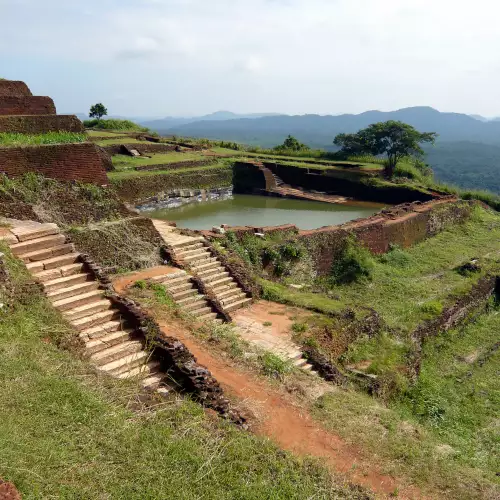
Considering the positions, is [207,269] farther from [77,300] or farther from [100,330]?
[100,330]

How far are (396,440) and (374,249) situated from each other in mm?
9937

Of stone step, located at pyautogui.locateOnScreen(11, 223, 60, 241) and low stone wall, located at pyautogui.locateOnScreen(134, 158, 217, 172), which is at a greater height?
low stone wall, located at pyautogui.locateOnScreen(134, 158, 217, 172)

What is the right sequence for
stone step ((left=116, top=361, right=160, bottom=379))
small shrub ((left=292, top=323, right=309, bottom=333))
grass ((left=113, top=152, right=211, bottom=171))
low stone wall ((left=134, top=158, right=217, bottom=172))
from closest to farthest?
stone step ((left=116, top=361, right=160, bottom=379)), small shrub ((left=292, top=323, right=309, bottom=333)), low stone wall ((left=134, top=158, right=217, bottom=172)), grass ((left=113, top=152, right=211, bottom=171))

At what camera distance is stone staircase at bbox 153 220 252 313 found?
9.48 meters

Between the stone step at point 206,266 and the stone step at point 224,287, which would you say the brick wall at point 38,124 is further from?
the stone step at point 224,287

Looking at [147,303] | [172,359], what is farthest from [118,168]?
[172,359]

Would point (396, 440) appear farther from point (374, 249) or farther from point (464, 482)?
point (374, 249)

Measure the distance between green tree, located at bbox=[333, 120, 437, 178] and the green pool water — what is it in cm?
498

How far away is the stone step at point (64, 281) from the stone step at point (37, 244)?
70cm

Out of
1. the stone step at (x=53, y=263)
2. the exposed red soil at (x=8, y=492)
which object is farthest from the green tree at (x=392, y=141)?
the exposed red soil at (x=8, y=492)

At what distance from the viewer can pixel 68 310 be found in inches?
256

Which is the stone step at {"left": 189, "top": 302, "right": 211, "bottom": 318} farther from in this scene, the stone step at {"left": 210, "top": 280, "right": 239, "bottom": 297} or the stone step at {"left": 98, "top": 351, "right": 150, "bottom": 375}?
the stone step at {"left": 98, "top": 351, "right": 150, "bottom": 375}

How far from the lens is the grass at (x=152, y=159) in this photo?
23.2 m

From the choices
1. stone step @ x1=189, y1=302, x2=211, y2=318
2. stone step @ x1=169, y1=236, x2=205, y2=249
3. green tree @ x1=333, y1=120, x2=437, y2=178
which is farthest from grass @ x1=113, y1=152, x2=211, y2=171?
stone step @ x1=189, y1=302, x2=211, y2=318
